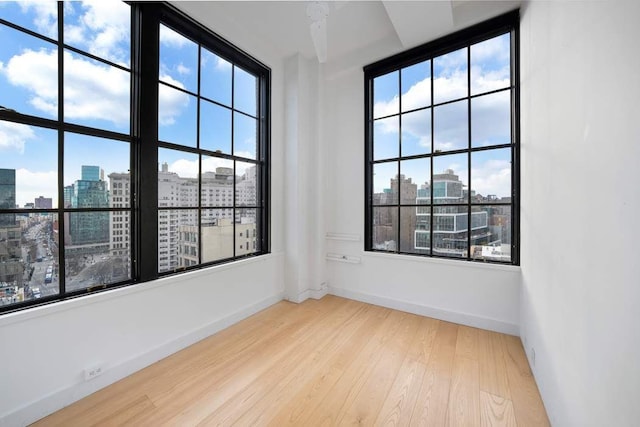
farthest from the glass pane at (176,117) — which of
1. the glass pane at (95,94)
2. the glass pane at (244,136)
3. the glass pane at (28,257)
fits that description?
the glass pane at (28,257)

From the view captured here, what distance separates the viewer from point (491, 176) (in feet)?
7.79

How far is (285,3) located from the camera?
230 cm

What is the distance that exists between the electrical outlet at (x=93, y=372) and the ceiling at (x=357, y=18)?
112 inches

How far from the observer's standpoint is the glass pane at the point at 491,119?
2.30 metres

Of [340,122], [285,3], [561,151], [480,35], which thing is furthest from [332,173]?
[561,151]

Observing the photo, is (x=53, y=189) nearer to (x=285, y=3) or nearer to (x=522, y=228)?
(x=285, y=3)

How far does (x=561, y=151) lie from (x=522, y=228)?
1119 millimetres

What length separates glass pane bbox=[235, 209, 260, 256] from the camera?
273 centimetres

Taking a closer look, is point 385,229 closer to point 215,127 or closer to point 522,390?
point 522,390

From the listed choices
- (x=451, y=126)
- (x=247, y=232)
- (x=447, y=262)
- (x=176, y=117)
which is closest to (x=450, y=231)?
(x=447, y=262)

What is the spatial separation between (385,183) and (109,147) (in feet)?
8.83

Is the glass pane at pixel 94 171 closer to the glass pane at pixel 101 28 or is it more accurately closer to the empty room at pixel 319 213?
the empty room at pixel 319 213

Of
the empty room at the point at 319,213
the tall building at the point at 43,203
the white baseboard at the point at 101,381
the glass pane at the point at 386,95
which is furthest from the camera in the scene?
the glass pane at the point at 386,95

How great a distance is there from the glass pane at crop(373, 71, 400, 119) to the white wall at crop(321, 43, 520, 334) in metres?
0.18
